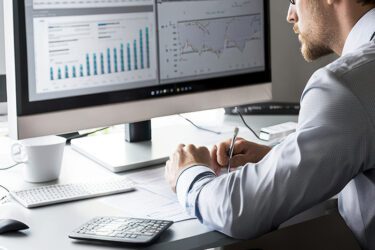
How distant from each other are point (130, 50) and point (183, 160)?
0.35 m

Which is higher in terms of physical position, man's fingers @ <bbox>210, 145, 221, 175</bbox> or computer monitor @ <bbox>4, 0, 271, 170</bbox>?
computer monitor @ <bbox>4, 0, 271, 170</bbox>

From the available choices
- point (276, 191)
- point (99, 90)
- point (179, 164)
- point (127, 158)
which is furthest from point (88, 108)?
point (276, 191)

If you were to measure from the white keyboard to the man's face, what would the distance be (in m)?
0.51

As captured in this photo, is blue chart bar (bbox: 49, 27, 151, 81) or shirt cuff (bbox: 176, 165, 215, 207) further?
blue chart bar (bbox: 49, 27, 151, 81)

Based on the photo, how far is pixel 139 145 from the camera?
1.91 meters

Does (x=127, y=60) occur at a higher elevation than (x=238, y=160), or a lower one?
higher

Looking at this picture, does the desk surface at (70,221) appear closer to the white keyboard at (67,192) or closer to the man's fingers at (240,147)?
the white keyboard at (67,192)

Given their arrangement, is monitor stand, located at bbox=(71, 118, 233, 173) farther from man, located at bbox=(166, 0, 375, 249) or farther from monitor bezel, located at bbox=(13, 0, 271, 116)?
man, located at bbox=(166, 0, 375, 249)

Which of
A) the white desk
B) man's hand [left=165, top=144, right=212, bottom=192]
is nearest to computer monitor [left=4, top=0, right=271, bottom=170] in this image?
the white desk

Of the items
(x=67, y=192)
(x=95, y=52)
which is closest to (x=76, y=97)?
(x=95, y=52)

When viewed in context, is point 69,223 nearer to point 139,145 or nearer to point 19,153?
point 19,153

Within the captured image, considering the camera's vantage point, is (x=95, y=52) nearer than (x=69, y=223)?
No

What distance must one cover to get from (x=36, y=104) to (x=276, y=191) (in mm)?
631

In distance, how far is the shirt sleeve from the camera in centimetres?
124
